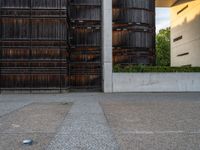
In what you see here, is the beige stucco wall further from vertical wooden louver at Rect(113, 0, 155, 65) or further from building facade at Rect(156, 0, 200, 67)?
vertical wooden louver at Rect(113, 0, 155, 65)

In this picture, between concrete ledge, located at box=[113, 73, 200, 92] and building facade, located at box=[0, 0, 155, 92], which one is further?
concrete ledge, located at box=[113, 73, 200, 92]

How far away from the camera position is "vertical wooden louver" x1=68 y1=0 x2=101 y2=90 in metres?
31.9

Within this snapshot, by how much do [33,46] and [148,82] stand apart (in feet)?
34.4

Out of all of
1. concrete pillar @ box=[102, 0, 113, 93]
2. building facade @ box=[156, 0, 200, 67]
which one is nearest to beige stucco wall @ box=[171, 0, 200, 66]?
building facade @ box=[156, 0, 200, 67]

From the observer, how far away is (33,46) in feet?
93.9

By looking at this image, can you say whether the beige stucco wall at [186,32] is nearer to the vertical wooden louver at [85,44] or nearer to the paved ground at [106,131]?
the vertical wooden louver at [85,44]

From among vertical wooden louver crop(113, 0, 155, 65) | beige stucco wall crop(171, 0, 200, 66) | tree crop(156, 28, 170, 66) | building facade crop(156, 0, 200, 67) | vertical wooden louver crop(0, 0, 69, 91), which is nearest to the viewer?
vertical wooden louver crop(0, 0, 69, 91)

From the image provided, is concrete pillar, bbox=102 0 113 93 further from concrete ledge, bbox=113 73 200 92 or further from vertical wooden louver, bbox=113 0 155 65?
vertical wooden louver, bbox=113 0 155 65

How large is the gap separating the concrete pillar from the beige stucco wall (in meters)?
15.5

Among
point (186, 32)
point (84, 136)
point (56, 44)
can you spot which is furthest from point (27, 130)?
point (186, 32)

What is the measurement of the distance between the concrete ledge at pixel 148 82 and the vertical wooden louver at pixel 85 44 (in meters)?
3.11

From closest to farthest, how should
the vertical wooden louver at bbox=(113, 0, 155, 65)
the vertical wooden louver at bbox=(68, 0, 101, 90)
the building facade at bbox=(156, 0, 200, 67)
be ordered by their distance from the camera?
the vertical wooden louver at bbox=(68, 0, 101, 90) → the vertical wooden louver at bbox=(113, 0, 155, 65) → the building facade at bbox=(156, 0, 200, 67)

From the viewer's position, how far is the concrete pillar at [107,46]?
29406 millimetres

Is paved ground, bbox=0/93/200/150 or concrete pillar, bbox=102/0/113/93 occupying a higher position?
concrete pillar, bbox=102/0/113/93
